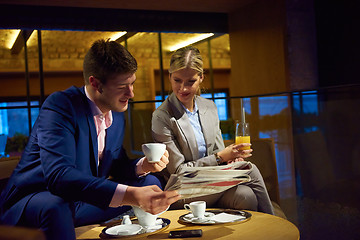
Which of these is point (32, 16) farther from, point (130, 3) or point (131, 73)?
point (131, 73)

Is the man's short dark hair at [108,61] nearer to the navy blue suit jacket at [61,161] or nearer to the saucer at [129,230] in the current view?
the navy blue suit jacket at [61,161]

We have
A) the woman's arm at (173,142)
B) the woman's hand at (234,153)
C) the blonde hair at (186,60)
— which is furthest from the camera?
the blonde hair at (186,60)

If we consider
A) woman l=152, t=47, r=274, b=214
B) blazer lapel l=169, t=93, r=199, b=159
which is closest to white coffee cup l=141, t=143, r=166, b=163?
woman l=152, t=47, r=274, b=214

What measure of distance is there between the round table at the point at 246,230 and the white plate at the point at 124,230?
0.12ft

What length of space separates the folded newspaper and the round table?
138 millimetres

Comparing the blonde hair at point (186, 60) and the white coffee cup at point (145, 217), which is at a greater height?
the blonde hair at point (186, 60)

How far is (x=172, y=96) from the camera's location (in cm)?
248

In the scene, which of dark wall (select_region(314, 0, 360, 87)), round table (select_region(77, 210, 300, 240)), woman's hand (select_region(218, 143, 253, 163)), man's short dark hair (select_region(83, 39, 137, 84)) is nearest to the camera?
round table (select_region(77, 210, 300, 240))

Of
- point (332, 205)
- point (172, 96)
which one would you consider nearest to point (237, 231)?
point (172, 96)

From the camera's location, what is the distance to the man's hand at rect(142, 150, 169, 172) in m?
1.68

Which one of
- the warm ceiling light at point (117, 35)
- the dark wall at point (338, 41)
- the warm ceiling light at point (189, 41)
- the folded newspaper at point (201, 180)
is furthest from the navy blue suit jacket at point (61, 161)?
the warm ceiling light at point (189, 41)

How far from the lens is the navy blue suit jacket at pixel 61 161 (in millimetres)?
1376

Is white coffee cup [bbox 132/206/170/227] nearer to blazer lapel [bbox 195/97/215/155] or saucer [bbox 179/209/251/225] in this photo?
saucer [bbox 179/209/251/225]

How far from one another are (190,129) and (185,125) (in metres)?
0.04
